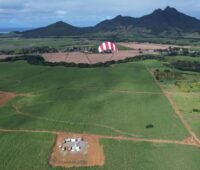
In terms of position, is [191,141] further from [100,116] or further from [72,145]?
[72,145]

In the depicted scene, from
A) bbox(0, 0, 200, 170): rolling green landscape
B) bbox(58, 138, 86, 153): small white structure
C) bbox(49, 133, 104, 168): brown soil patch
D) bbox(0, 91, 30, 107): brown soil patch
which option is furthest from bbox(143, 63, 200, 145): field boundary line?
bbox(0, 91, 30, 107): brown soil patch

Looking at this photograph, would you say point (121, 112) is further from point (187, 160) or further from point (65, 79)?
point (65, 79)

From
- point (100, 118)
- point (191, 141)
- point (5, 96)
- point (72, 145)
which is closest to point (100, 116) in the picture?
point (100, 118)

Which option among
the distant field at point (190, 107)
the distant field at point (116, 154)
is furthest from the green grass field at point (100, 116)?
the distant field at point (190, 107)

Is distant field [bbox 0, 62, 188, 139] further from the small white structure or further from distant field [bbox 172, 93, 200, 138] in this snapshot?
the small white structure

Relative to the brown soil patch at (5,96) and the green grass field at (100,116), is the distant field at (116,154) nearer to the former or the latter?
the green grass field at (100,116)

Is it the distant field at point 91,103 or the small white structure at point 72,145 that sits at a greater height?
the small white structure at point 72,145
